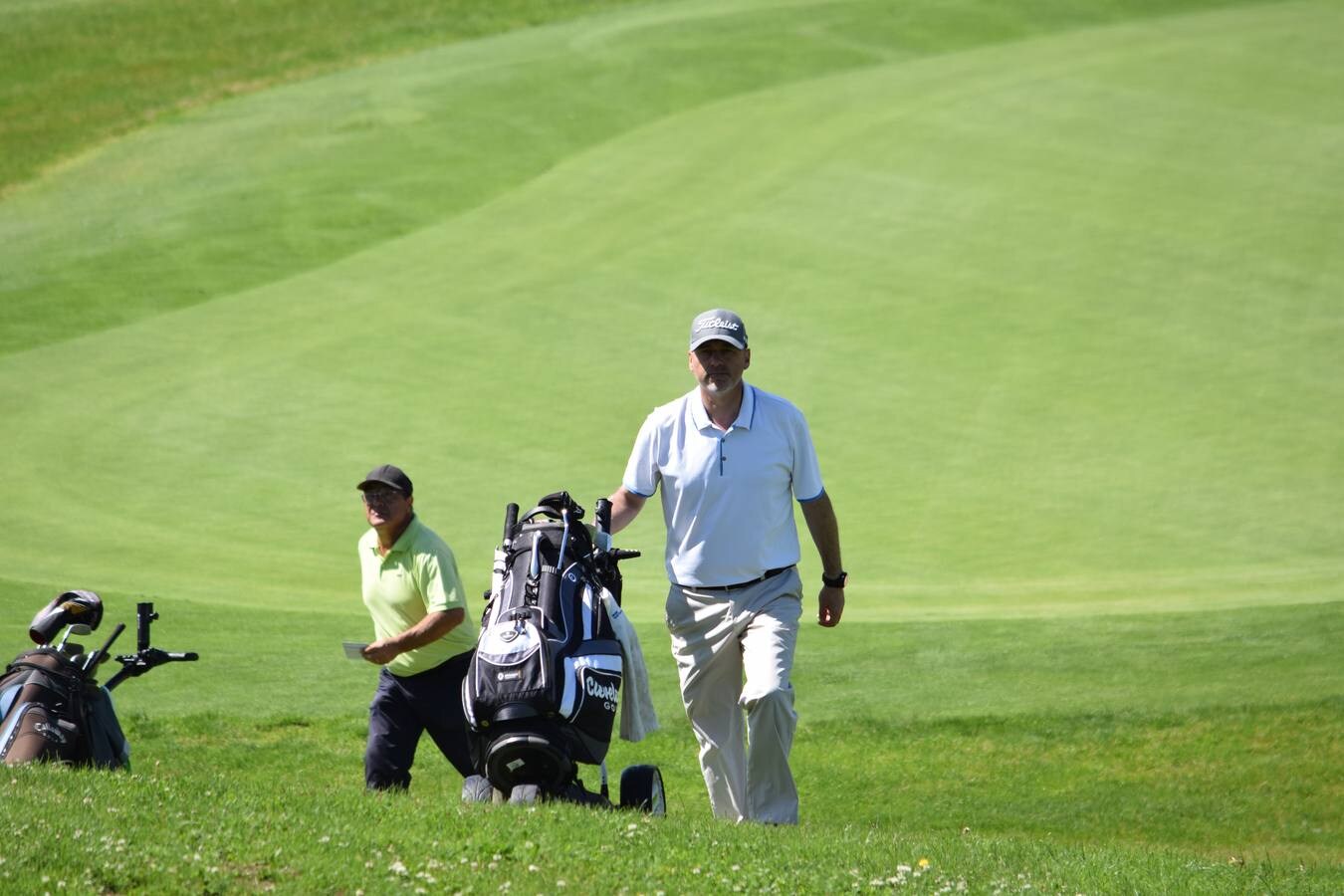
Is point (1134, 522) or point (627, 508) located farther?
point (1134, 522)

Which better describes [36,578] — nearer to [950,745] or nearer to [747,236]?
[950,745]

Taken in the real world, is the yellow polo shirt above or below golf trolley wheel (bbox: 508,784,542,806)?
above


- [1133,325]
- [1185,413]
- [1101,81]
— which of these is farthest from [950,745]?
[1101,81]

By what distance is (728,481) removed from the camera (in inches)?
320

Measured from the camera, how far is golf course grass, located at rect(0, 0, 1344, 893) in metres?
8.84

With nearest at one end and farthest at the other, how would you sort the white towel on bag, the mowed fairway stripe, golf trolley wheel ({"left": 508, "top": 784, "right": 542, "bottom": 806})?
golf trolley wheel ({"left": 508, "top": 784, "right": 542, "bottom": 806}) < the white towel on bag < the mowed fairway stripe

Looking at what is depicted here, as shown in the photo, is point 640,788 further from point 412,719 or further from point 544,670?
point 412,719

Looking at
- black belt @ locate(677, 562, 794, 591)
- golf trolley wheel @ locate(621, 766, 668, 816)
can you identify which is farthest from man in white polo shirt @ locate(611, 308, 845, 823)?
golf trolley wheel @ locate(621, 766, 668, 816)

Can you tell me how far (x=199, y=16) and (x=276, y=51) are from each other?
117 inches

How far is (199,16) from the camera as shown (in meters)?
35.5

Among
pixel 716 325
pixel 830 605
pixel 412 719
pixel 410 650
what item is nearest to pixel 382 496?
pixel 410 650

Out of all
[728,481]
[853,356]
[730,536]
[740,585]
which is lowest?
[740,585]

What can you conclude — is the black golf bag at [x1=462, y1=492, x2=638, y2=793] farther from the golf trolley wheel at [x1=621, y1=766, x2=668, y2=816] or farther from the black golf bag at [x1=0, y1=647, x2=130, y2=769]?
the black golf bag at [x1=0, y1=647, x2=130, y2=769]

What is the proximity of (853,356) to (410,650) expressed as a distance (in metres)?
12.7
